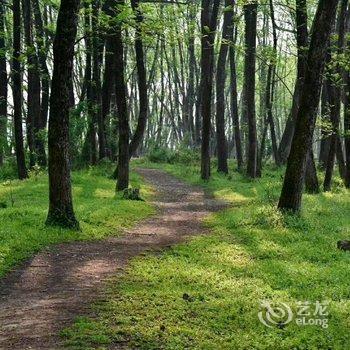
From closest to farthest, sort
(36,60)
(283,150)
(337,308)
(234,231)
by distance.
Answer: (337,308) → (234,231) → (36,60) → (283,150)

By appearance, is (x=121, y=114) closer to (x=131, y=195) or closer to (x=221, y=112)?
(x=131, y=195)

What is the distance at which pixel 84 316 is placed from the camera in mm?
6766

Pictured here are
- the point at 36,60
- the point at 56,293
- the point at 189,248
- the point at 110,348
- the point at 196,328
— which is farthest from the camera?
the point at 36,60

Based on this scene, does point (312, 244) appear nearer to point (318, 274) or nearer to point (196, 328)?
point (318, 274)

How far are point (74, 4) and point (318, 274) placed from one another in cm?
783

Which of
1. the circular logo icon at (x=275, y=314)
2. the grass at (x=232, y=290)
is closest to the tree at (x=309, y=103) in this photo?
the grass at (x=232, y=290)

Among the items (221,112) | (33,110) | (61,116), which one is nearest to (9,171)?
(33,110)

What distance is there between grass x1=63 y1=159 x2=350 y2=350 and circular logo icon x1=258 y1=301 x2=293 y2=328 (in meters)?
0.09

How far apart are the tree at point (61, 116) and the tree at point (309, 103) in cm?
584

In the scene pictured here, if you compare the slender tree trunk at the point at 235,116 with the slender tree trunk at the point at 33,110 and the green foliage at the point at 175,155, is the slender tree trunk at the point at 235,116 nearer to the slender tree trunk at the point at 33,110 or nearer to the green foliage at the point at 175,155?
the green foliage at the point at 175,155

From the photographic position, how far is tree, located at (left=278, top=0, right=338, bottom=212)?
12562mm

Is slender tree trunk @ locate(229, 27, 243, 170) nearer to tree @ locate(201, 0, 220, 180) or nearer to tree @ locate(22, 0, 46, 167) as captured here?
tree @ locate(201, 0, 220, 180)

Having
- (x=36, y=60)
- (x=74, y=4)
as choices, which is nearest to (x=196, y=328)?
(x=74, y=4)

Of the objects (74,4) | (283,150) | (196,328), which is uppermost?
(74,4)
